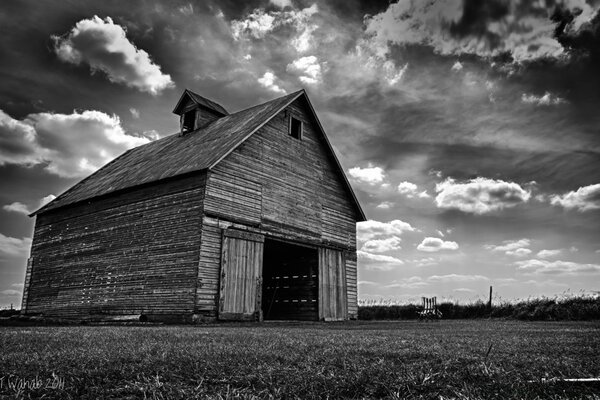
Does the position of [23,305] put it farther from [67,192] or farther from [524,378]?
[524,378]

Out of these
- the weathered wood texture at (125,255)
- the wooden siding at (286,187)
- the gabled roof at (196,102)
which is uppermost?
the gabled roof at (196,102)

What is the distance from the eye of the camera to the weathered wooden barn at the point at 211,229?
52.4 ft

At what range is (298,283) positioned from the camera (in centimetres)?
2117

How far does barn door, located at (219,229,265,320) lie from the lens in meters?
15.9

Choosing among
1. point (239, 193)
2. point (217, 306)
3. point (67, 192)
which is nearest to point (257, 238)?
point (239, 193)

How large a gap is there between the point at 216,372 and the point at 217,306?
1284cm

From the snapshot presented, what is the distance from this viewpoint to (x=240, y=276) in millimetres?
16500

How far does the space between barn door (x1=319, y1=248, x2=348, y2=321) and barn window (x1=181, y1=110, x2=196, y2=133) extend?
1021 cm

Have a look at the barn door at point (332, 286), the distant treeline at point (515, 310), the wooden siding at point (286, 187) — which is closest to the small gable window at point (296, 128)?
the wooden siding at point (286, 187)

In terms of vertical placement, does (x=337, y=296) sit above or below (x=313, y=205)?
below

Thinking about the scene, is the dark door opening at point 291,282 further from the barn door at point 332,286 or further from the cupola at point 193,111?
the cupola at point 193,111

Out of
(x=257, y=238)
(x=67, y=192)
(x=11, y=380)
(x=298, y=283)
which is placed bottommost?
(x=11, y=380)

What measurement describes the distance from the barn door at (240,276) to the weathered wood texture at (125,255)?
120 cm

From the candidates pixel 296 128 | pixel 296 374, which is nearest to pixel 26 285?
pixel 296 128
